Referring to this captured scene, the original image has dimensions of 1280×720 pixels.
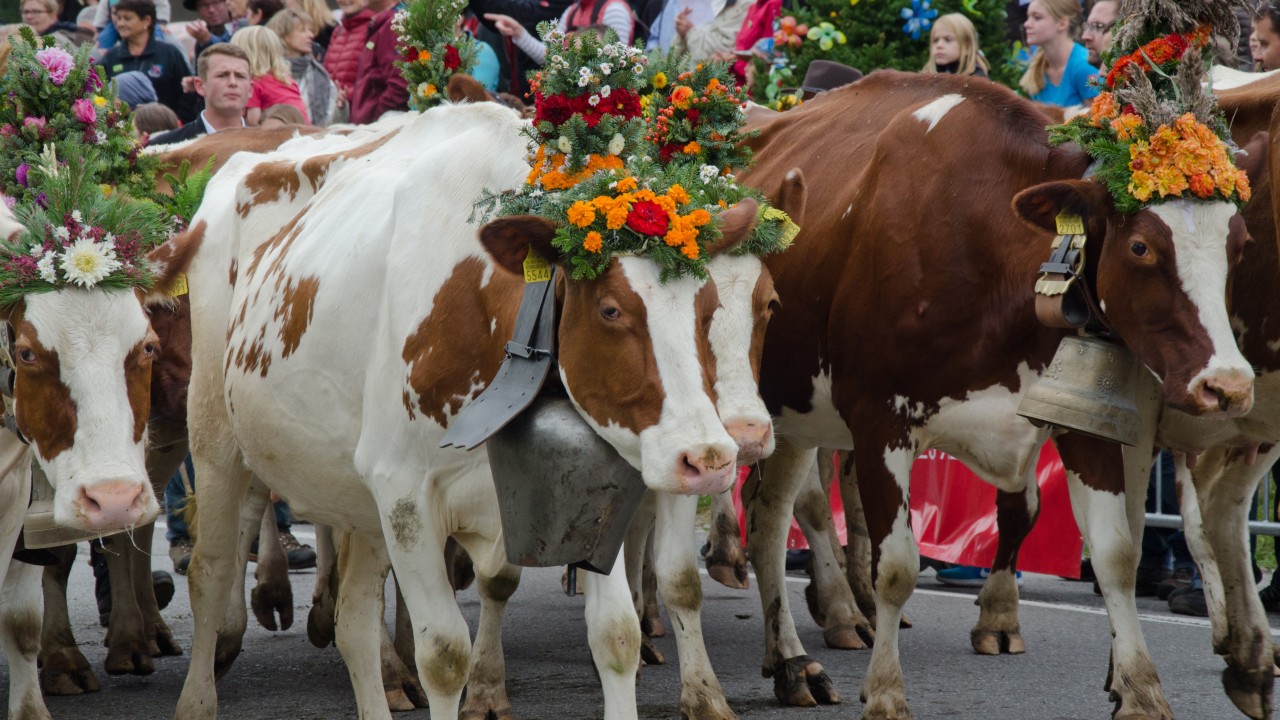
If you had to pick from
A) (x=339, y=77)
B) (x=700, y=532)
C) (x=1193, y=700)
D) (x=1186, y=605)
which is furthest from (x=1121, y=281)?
(x=339, y=77)

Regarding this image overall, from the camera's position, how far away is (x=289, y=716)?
20.6ft

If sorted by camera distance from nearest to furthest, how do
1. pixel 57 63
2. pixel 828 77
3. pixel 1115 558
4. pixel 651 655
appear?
pixel 1115 558 → pixel 57 63 → pixel 651 655 → pixel 828 77

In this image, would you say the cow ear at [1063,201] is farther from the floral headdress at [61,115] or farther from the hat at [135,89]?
the hat at [135,89]

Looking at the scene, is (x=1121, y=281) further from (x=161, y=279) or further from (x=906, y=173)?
(x=161, y=279)

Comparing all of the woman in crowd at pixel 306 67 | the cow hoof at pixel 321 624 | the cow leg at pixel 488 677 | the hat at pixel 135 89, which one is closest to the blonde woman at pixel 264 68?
the woman in crowd at pixel 306 67

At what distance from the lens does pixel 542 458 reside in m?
4.44

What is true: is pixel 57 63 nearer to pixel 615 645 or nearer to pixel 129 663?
pixel 129 663

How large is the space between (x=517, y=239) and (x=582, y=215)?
213 millimetres

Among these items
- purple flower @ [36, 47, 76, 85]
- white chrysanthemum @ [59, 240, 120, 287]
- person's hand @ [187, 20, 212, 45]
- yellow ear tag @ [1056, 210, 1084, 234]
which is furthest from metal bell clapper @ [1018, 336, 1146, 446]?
person's hand @ [187, 20, 212, 45]

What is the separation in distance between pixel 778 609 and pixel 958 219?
1.90 meters

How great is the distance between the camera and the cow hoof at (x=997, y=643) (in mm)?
7344

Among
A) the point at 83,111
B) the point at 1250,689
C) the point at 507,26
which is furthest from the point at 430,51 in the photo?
the point at 507,26

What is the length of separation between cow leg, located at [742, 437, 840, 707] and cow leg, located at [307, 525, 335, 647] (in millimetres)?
1918

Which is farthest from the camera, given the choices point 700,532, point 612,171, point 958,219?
point 700,532
